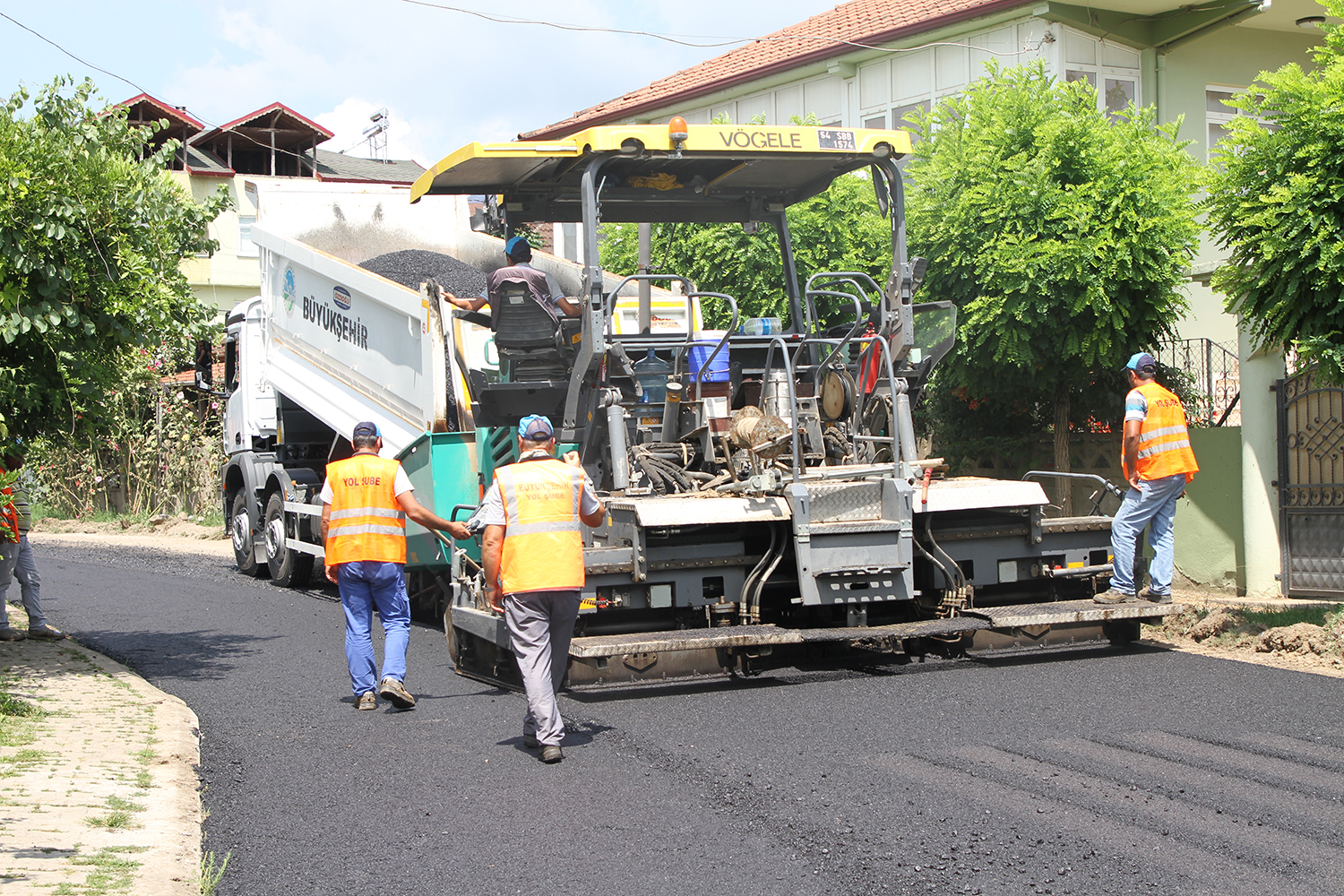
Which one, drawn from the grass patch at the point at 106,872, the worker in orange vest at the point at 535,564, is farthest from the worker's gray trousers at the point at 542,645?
the grass patch at the point at 106,872

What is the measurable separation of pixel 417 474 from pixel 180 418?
14622mm

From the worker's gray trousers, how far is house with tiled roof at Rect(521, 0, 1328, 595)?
6.86 meters

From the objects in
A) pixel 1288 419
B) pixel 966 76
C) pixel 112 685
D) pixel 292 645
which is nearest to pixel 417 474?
pixel 292 645

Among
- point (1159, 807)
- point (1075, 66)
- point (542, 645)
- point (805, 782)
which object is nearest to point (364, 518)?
point (542, 645)

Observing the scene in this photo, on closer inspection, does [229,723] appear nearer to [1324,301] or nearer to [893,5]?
[1324,301]

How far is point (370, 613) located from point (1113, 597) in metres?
4.19

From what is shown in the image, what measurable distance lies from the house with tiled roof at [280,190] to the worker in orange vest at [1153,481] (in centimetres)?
648

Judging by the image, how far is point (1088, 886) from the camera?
3.85 metres

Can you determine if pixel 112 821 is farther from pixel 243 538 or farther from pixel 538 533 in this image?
pixel 243 538

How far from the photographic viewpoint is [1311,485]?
32.5ft

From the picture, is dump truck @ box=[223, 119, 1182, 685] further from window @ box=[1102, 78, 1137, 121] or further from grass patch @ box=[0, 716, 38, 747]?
window @ box=[1102, 78, 1137, 121]

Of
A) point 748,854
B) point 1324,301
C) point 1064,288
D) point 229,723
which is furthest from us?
point 1064,288

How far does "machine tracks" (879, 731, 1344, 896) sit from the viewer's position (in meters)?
3.96

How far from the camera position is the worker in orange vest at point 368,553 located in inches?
264
